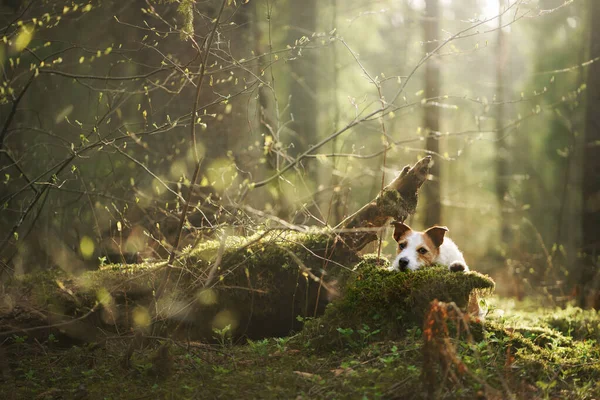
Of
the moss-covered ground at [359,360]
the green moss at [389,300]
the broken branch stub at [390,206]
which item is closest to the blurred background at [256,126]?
the broken branch stub at [390,206]

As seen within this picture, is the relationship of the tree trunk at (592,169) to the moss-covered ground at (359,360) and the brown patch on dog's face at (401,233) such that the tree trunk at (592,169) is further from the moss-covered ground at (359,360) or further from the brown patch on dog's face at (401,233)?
the brown patch on dog's face at (401,233)

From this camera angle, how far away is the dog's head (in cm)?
511

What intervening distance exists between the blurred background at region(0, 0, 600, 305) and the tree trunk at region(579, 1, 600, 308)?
0.10 feet

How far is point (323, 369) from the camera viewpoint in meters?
4.40

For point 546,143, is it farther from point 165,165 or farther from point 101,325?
point 101,325

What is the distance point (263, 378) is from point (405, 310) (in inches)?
56.4

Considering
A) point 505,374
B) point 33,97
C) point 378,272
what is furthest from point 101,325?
point 33,97

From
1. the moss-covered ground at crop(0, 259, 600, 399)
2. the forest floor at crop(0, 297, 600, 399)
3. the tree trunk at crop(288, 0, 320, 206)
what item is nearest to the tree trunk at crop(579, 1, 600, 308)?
the moss-covered ground at crop(0, 259, 600, 399)

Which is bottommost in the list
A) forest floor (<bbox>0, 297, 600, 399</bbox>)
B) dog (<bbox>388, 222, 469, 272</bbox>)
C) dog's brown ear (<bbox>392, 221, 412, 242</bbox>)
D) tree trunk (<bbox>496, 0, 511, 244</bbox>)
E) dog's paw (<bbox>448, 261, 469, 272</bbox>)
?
forest floor (<bbox>0, 297, 600, 399</bbox>)

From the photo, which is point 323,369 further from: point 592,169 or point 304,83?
point 304,83

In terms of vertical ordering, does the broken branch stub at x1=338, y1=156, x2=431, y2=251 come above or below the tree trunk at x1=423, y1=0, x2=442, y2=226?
below

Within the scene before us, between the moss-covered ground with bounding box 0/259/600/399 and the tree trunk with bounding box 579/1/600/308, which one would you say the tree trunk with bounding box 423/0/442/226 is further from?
the moss-covered ground with bounding box 0/259/600/399

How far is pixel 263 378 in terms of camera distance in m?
4.27

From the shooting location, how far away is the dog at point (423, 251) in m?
5.09
